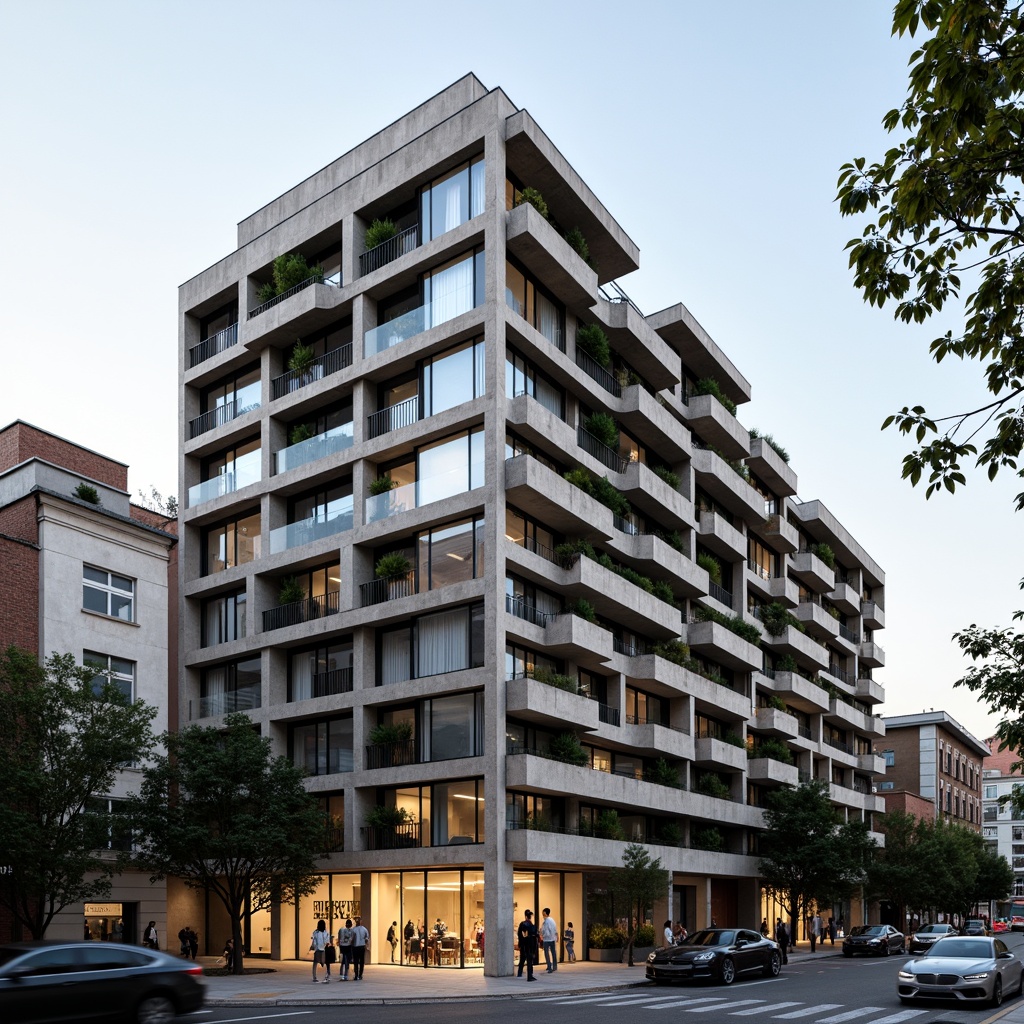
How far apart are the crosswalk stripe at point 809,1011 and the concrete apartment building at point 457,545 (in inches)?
447

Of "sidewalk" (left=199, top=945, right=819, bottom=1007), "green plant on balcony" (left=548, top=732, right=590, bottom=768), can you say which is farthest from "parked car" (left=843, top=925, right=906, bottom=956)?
"green plant on balcony" (left=548, top=732, right=590, bottom=768)

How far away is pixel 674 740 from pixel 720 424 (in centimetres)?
1605

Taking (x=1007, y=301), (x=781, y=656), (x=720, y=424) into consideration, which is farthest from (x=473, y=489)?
(x=781, y=656)

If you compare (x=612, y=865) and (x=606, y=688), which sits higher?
(x=606, y=688)

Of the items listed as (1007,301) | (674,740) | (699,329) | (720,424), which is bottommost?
(674,740)

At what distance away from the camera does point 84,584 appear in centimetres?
3756

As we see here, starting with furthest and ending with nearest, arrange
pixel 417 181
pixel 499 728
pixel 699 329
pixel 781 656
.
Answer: pixel 781 656 < pixel 699 329 < pixel 417 181 < pixel 499 728

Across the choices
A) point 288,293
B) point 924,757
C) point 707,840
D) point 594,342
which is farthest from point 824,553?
point 288,293

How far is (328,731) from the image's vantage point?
132 feet

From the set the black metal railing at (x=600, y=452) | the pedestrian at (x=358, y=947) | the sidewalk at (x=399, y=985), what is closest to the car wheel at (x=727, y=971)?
the sidewalk at (x=399, y=985)

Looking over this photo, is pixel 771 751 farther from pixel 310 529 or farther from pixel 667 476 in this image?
pixel 310 529

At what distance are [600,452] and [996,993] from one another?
2464cm

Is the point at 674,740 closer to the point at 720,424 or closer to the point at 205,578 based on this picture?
the point at 720,424

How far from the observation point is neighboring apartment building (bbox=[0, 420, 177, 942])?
35.3 metres
